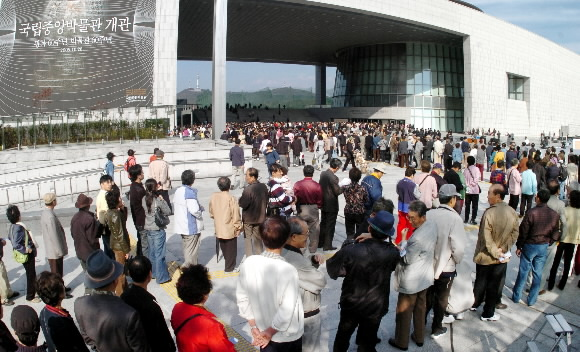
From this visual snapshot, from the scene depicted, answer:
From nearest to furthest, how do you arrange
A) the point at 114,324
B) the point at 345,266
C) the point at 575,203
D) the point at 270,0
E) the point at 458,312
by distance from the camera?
the point at 114,324 < the point at 345,266 < the point at 458,312 < the point at 575,203 < the point at 270,0

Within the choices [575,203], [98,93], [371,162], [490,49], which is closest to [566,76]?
[490,49]

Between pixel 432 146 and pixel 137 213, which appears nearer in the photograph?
pixel 137 213

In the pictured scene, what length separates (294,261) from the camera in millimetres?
3707

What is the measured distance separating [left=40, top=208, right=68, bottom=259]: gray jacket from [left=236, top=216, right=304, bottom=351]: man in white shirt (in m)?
4.09

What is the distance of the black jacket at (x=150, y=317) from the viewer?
128 inches

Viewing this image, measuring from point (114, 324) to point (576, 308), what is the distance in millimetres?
5938

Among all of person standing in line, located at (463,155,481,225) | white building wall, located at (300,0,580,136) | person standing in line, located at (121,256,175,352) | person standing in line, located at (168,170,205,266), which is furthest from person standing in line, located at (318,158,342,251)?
white building wall, located at (300,0,580,136)

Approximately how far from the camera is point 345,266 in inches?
163

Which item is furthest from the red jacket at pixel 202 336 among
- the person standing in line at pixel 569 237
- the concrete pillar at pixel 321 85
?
the concrete pillar at pixel 321 85

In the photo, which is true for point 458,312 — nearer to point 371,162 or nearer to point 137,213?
point 137,213

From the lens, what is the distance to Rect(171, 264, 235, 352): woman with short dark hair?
297cm

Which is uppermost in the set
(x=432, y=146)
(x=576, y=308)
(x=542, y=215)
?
(x=432, y=146)

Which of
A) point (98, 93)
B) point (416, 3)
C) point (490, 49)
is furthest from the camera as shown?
point (490, 49)

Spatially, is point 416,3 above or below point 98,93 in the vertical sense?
above
